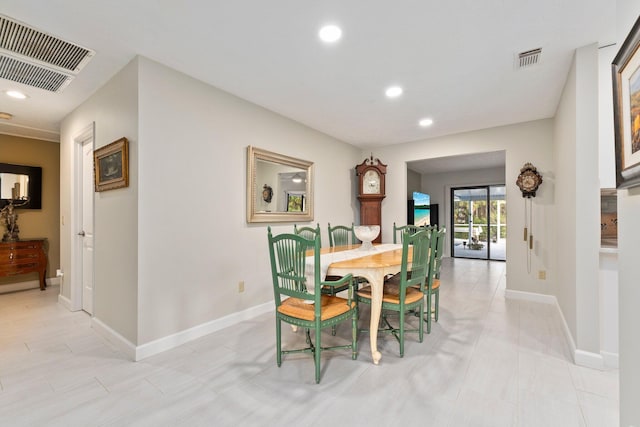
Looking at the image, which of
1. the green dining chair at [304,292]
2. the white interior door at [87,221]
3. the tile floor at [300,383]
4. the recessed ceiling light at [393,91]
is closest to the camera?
the tile floor at [300,383]

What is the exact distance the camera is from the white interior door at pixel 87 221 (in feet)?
10.8

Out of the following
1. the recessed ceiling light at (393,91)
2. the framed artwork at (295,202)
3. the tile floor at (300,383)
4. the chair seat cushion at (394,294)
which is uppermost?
the recessed ceiling light at (393,91)

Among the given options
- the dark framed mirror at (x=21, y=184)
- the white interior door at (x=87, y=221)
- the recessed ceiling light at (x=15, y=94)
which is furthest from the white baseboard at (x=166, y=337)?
the dark framed mirror at (x=21, y=184)

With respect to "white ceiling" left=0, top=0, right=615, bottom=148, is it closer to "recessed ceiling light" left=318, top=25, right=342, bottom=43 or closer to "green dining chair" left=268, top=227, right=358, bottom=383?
"recessed ceiling light" left=318, top=25, right=342, bottom=43

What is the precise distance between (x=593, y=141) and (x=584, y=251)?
0.81m

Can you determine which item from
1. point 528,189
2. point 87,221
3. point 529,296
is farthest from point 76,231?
point 529,296

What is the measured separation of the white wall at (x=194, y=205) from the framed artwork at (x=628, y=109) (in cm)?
282

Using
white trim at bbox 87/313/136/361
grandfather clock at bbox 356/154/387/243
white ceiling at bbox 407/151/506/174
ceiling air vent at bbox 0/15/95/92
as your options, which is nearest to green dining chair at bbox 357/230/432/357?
white trim at bbox 87/313/136/361

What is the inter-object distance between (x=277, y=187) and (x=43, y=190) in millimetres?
4049

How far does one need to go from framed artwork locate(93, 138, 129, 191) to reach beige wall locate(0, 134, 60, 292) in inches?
112

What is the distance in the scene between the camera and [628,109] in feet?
3.65

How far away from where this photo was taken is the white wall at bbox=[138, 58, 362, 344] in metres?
2.31

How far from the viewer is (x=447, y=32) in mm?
1985

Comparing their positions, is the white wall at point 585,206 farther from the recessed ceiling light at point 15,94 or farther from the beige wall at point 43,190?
the beige wall at point 43,190
